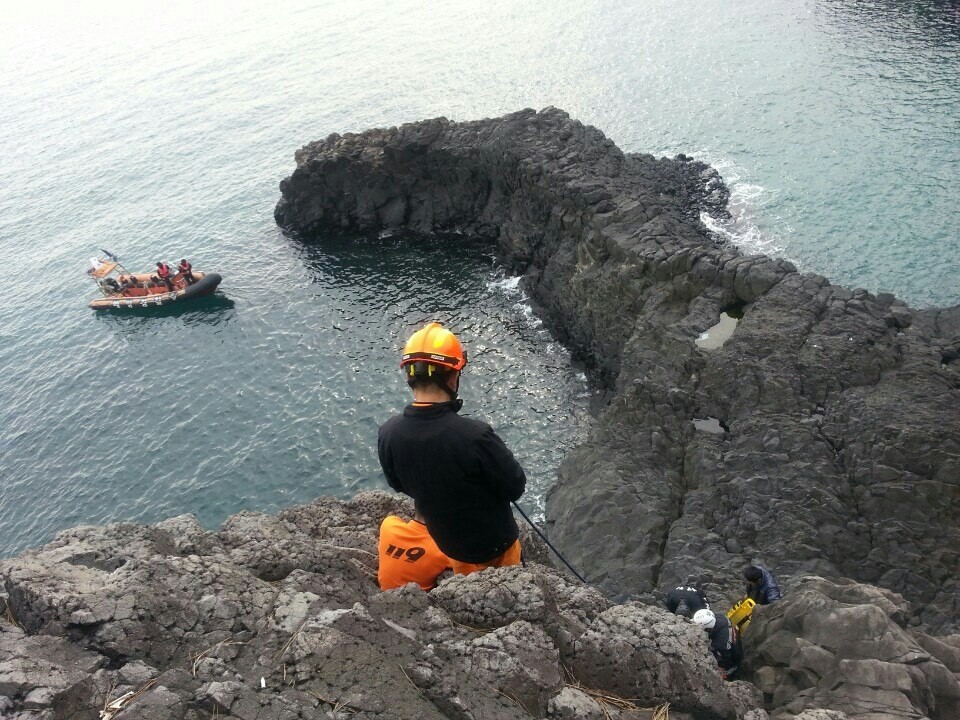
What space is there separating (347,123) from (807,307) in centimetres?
4547

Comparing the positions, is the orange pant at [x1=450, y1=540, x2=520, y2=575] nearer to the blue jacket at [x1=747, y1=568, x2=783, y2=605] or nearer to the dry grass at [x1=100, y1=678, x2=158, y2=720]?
the dry grass at [x1=100, y1=678, x2=158, y2=720]

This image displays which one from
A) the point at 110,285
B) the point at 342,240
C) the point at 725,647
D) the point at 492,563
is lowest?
the point at 342,240

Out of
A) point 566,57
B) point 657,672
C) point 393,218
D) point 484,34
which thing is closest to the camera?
point 657,672

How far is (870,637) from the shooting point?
8.20 m

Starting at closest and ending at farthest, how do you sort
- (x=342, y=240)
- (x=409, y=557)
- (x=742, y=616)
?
(x=409, y=557)
(x=742, y=616)
(x=342, y=240)

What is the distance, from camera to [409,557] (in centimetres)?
758

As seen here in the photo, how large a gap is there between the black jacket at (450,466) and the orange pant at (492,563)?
2.26 feet

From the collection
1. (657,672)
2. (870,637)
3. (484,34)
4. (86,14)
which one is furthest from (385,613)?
(86,14)

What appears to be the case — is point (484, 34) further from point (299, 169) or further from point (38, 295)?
point (38, 295)

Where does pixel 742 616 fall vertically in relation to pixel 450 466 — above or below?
below

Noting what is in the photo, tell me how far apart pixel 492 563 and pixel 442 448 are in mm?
2065

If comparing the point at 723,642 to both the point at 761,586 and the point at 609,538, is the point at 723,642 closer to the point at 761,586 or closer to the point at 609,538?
the point at 761,586

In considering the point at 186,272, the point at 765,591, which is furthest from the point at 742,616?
the point at 186,272

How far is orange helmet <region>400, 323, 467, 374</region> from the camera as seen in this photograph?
603cm
